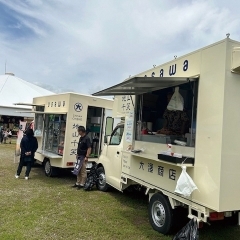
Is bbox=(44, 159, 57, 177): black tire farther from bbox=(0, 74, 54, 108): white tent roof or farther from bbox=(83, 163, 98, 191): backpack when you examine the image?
bbox=(0, 74, 54, 108): white tent roof

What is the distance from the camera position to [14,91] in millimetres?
27047

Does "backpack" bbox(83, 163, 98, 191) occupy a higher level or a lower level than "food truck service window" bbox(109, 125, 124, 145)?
lower

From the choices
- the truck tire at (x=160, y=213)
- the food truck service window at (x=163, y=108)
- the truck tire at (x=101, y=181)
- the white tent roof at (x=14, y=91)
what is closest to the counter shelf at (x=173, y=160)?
the food truck service window at (x=163, y=108)

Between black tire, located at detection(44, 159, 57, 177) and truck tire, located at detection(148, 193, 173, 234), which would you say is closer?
truck tire, located at detection(148, 193, 173, 234)

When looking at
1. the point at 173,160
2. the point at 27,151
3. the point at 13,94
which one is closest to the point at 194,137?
the point at 173,160

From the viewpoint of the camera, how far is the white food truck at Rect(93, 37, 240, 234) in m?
3.00

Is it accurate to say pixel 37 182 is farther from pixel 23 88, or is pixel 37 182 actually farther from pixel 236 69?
pixel 23 88

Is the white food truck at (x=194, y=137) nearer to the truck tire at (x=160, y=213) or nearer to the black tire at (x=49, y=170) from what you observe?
the truck tire at (x=160, y=213)

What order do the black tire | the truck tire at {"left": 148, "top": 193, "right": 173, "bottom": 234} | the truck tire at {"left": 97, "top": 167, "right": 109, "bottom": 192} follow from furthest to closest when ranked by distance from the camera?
1. the black tire
2. the truck tire at {"left": 97, "top": 167, "right": 109, "bottom": 192}
3. the truck tire at {"left": 148, "top": 193, "right": 173, "bottom": 234}

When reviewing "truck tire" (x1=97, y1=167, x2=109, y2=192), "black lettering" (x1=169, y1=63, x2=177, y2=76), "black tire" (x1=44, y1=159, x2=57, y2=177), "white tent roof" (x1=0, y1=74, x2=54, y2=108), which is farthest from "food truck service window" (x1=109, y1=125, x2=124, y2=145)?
"white tent roof" (x1=0, y1=74, x2=54, y2=108)

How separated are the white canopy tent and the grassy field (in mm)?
17442

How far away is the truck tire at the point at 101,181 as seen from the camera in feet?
21.1

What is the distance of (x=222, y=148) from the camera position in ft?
9.72

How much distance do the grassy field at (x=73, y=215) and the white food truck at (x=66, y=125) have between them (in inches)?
41.1
